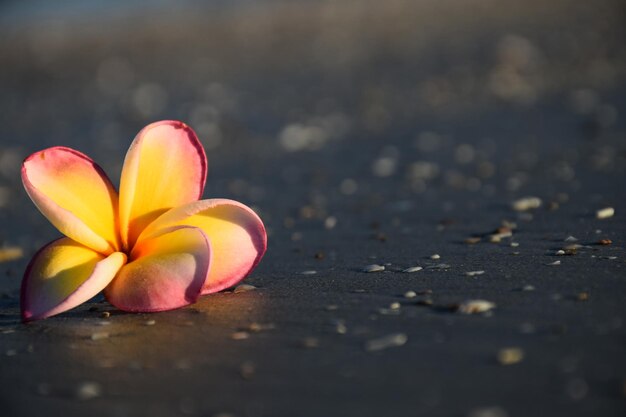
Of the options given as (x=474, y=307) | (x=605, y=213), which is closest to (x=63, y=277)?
(x=474, y=307)

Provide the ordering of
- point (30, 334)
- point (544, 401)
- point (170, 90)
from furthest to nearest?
point (170, 90) → point (30, 334) → point (544, 401)

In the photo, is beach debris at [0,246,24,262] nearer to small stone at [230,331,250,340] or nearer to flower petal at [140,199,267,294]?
flower petal at [140,199,267,294]

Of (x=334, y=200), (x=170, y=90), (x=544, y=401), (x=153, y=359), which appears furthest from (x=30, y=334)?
(x=170, y=90)

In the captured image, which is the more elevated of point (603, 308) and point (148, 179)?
point (148, 179)

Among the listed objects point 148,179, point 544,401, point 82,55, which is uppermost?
point 82,55

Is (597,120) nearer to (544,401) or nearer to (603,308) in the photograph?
(603,308)

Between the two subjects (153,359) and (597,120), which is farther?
(597,120)

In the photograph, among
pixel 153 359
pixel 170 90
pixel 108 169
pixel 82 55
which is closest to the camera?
pixel 153 359
